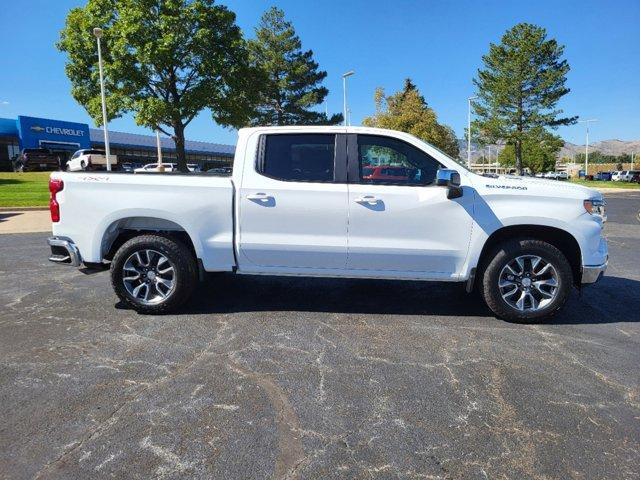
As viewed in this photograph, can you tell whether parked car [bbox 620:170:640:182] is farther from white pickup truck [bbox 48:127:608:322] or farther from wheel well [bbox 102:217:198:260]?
wheel well [bbox 102:217:198:260]

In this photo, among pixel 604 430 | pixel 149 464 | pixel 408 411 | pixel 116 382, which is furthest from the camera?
pixel 116 382

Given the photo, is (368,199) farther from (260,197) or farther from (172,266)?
(172,266)

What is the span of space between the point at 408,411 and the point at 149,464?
1.59m

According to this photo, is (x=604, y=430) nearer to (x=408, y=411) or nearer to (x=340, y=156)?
(x=408, y=411)

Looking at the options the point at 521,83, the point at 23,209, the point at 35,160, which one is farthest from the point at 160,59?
the point at 521,83

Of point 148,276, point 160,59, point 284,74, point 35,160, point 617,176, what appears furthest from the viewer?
point 617,176

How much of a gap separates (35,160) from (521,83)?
131ft

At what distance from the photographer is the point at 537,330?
4512 mm

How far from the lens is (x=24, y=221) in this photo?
12.5 metres

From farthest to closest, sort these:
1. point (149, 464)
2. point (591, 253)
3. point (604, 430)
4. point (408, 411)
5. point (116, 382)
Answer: point (591, 253)
point (116, 382)
point (408, 411)
point (604, 430)
point (149, 464)

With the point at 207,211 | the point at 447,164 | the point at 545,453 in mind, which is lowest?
the point at 545,453

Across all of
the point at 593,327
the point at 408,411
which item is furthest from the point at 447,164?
the point at 408,411

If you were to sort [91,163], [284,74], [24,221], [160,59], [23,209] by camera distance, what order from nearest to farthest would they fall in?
[91,163] → [24,221] → [23,209] → [160,59] → [284,74]

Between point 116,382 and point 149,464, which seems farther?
point 116,382
